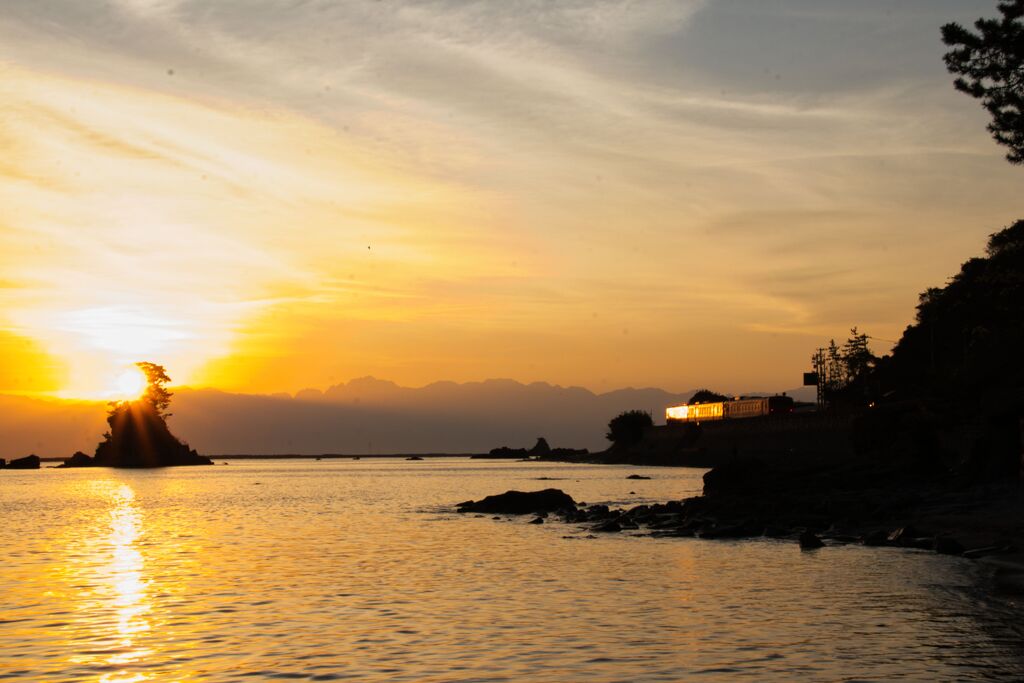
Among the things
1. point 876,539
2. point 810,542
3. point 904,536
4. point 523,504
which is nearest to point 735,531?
point 810,542

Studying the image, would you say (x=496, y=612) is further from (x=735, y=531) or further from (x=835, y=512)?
(x=835, y=512)

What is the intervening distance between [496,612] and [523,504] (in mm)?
47853

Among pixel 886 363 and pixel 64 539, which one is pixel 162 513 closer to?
pixel 64 539

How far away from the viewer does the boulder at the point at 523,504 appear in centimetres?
7656

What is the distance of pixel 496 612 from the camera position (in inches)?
1173

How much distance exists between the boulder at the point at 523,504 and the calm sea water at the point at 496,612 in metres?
21.7

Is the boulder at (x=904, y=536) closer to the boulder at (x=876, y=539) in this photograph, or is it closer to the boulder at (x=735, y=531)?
the boulder at (x=876, y=539)

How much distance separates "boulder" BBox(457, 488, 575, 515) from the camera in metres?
76.6

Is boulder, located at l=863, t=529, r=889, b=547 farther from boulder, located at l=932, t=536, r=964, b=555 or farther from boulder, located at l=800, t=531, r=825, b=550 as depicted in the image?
boulder, located at l=932, t=536, r=964, b=555

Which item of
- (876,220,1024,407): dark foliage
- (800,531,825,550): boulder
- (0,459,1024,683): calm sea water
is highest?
(876,220,1024,407): dark foliage

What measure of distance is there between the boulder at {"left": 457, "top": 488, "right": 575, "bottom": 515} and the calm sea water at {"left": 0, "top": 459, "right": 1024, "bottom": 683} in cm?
2168

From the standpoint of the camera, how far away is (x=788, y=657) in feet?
73.3

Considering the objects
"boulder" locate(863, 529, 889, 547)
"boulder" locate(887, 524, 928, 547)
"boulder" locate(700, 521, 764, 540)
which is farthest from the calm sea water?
"boulder" locate(700, 521, 764, 540)

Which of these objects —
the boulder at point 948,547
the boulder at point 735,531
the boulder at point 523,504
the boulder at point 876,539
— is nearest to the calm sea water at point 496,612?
the boulder at point 948,547
